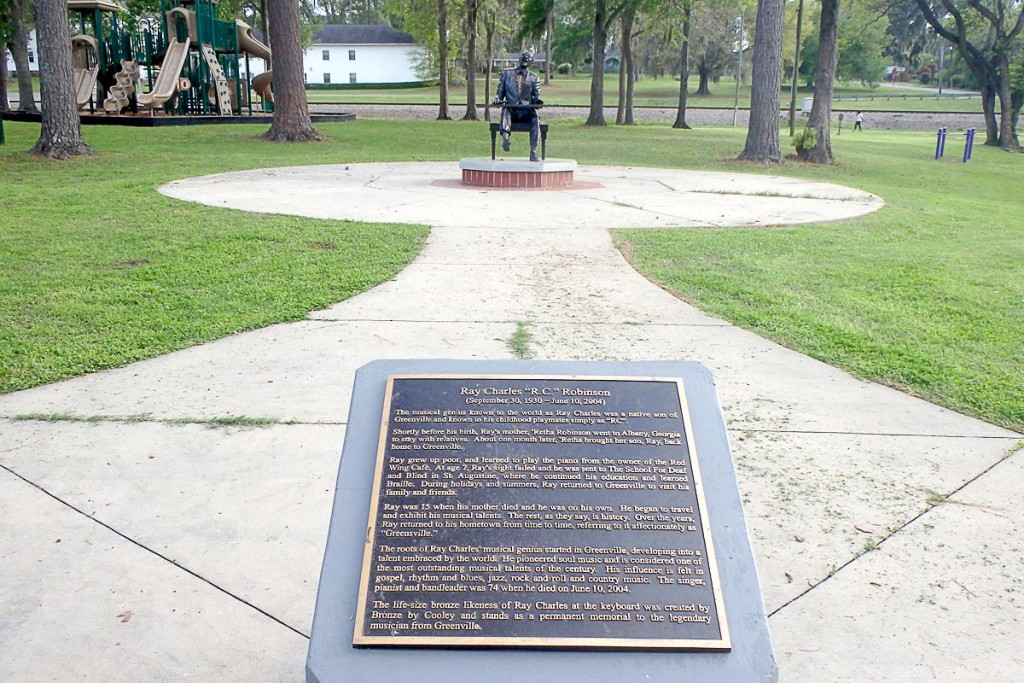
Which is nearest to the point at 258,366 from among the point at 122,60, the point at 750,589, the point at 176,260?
the point at 176,260

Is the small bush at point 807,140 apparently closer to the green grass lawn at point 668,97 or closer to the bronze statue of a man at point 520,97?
the bronze statue of a man at point 520,97

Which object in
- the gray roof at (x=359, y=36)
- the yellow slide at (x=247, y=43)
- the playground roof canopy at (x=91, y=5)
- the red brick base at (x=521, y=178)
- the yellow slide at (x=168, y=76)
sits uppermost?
the gray roof at (x=359, y=36)

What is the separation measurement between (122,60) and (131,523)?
29081 millimetres

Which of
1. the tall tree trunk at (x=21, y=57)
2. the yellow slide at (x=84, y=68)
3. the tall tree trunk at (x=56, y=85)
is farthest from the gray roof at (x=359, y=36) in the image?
the tall tree trunk at (x=56, y=85)

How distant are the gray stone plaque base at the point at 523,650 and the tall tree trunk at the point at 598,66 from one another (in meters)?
30.7

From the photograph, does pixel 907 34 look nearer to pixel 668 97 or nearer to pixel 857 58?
pixel 857 58

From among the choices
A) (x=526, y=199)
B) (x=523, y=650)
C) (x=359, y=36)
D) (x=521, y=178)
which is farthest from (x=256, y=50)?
(x=359, y=36)

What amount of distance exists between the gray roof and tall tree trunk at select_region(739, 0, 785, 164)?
58.5m

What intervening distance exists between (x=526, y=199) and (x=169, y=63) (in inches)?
825

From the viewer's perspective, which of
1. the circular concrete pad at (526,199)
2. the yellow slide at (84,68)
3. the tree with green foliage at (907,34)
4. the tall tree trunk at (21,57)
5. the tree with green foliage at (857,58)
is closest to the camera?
the circular concrete pad at (526,199)

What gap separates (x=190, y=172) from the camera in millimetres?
14586

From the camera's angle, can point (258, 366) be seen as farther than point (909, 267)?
No

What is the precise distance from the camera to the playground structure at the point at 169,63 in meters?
27.9

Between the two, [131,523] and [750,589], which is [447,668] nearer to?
[750,589]
